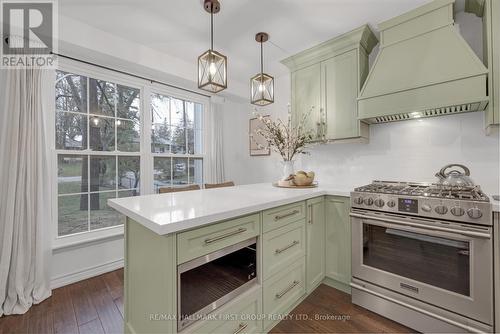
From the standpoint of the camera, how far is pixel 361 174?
2543 millimetres

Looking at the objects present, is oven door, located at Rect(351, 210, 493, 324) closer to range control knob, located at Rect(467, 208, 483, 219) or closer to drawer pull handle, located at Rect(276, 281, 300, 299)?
range control knob, located at Rect(467, 208, 483, 219)

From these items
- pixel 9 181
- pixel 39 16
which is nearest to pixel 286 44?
pixel 39 16

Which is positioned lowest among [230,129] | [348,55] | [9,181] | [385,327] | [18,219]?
[385,327]

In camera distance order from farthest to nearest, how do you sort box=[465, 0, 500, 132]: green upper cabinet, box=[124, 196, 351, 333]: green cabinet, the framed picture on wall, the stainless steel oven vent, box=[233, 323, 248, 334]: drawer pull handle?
the framed picture on wall
the stainless steel oven vent
box=[465, 0, 500, 132]: green upper cabinet
box=[233, 323, 248, 334]: drawer pull handle
box=[124, 196, 351, 333]: green cabinet

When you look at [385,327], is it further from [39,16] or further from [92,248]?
[39,16]

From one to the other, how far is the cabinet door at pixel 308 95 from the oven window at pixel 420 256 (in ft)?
4.04

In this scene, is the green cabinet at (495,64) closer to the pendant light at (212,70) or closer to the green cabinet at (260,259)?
the green cabinet at (260,259)

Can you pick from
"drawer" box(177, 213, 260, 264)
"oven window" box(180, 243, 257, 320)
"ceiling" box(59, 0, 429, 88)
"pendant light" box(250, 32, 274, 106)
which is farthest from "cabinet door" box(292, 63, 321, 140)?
"oven window" box(180, 243, 257, 320)

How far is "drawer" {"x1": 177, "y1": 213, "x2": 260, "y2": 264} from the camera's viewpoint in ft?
3.50

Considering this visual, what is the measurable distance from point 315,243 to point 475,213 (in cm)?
110

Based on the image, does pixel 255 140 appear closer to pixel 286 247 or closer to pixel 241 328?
pixel 286 247

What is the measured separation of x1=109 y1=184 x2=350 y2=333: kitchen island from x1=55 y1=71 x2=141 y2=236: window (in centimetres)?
134

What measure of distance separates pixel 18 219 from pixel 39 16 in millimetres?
1758
